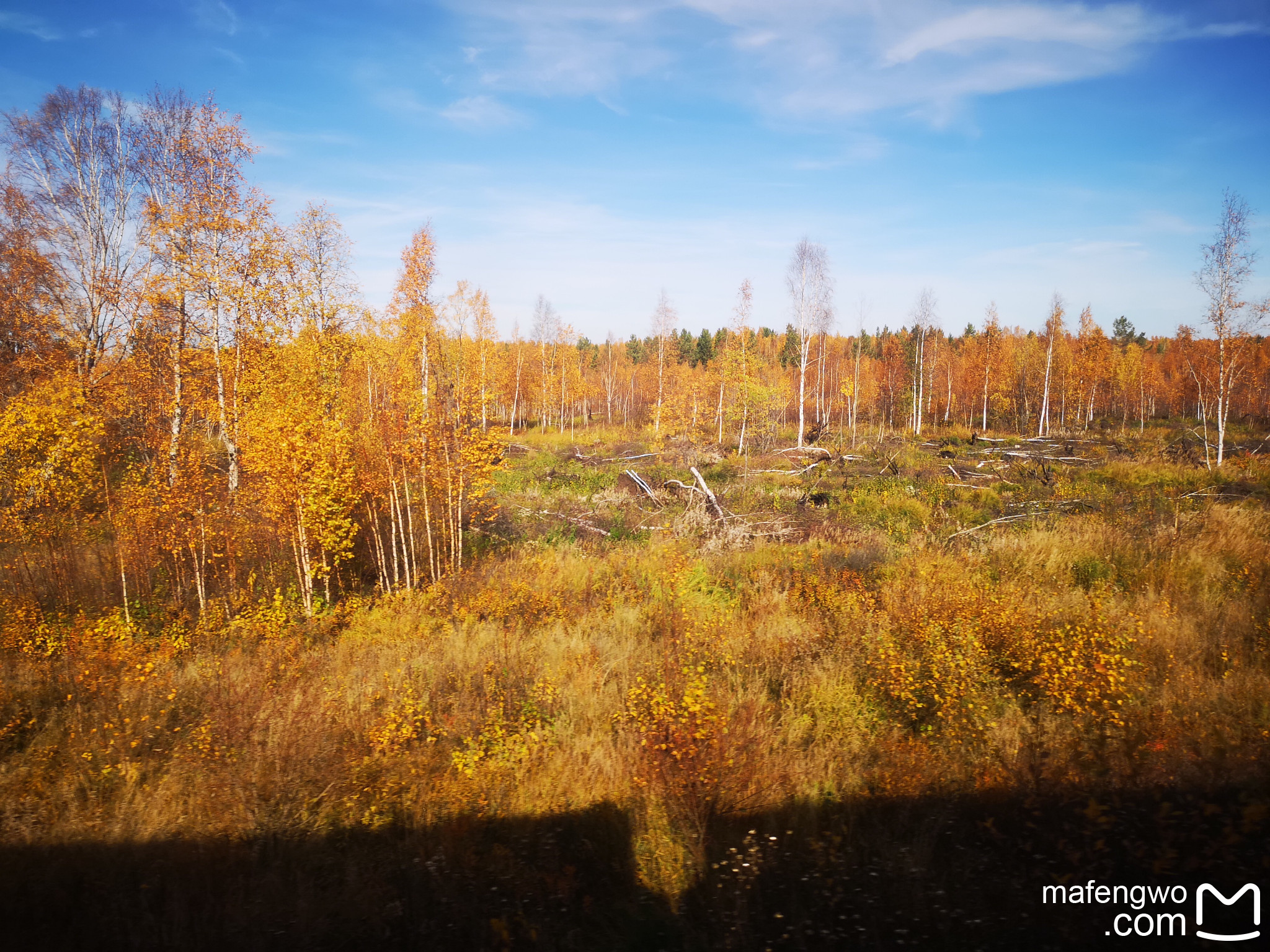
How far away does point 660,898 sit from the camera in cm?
397

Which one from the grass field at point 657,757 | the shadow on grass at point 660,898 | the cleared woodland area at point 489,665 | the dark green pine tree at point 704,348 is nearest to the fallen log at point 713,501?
the cleared woodland area at point 489,665

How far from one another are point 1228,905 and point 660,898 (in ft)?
11.5

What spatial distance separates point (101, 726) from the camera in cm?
596

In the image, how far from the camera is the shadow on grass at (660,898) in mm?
3619

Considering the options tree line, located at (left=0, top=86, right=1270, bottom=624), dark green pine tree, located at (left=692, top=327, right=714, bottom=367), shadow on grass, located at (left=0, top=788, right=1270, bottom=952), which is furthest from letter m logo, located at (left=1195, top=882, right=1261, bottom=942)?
dark green pine tree, located at (left=692, top=327, right=714, bottom=367)

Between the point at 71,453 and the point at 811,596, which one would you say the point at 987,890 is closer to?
the point at 811,596

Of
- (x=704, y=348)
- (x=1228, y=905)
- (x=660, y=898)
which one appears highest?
(x=704, y=348)

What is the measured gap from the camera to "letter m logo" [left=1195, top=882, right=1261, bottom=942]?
11.3 feet

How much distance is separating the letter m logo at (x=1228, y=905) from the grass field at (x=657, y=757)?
0.25ft

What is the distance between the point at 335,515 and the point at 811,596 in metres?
8.45

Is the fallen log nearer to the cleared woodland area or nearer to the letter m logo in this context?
the cleared woodland area

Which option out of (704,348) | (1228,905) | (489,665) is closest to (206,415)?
(489,665)

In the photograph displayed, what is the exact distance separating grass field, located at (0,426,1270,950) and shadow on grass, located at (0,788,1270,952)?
0.02 metres

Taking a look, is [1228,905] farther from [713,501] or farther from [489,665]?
[713,501]
